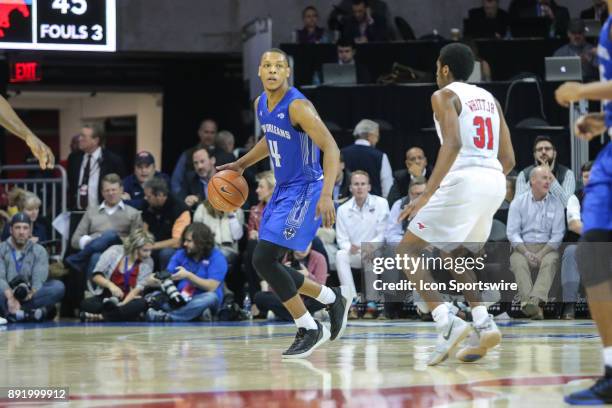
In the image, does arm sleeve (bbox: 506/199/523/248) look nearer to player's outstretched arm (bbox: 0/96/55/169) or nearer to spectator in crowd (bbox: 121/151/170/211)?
spectator in crowd (bbox: 121/151/170/211)

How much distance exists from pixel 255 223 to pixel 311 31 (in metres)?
4.94

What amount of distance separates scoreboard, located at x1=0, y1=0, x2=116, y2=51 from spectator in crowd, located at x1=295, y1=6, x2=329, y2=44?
461cm

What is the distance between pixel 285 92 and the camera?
23.8 ft

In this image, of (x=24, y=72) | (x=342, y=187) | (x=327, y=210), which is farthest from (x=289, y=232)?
(x=24, y=72)

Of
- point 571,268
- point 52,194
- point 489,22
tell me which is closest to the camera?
point 571,268

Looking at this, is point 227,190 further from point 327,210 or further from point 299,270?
point 299,270

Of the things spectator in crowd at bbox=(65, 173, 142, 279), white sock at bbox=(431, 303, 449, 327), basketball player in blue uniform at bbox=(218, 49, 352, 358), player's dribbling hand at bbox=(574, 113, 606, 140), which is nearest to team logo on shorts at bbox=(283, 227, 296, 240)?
basketball player in blue uniform at bbox=(218, 49, 352, 358)

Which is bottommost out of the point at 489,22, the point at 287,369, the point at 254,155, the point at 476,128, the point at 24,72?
the point at 287,369

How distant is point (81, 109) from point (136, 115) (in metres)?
2.18

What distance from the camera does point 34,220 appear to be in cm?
1249

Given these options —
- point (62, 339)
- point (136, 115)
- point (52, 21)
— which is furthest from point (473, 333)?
point (136, 115)

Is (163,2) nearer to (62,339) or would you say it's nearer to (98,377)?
(62,339)

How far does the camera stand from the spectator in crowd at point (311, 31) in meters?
16.0

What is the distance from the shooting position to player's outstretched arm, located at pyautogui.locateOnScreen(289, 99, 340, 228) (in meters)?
6.72
